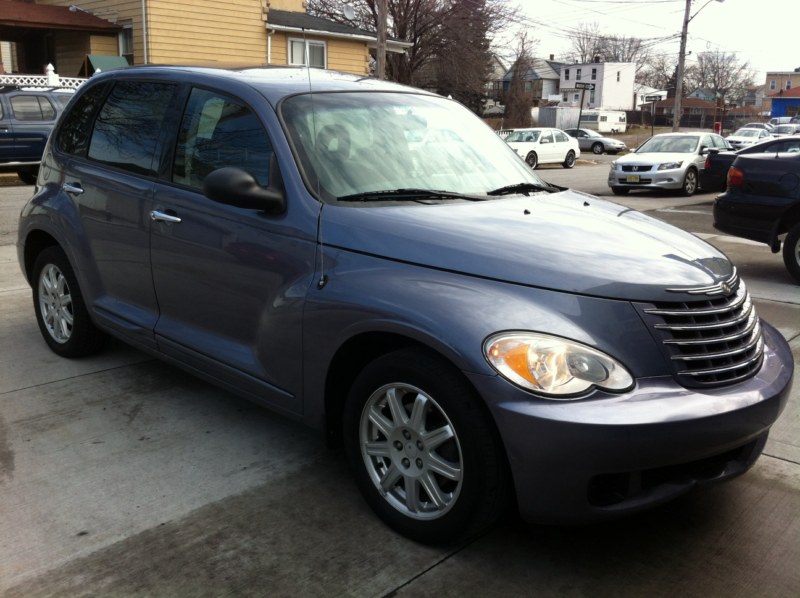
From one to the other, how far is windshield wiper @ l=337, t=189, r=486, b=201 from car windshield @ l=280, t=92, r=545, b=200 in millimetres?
23

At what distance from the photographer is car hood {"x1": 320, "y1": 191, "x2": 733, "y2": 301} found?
9.30 ft

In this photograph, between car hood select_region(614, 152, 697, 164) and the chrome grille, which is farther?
car hood select_region(614, 152, 697, 164)

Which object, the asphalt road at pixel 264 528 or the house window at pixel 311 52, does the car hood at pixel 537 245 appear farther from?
the house window at pixel 311 52

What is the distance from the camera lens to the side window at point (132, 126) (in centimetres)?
417

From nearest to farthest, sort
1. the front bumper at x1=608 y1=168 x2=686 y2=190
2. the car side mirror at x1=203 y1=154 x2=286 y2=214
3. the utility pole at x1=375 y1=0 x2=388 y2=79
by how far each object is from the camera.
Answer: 1. the car side mirror at x1=203 y1=154 x2=286 y2=214
2. the front bumper at x1=608 y1=168 x2=686 y2=190
3. the utility pole at x1=375 y1=0 x2=388 y2=79

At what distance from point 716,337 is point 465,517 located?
1.10 metres

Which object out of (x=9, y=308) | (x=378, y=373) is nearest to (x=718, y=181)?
(x=9, y=308)

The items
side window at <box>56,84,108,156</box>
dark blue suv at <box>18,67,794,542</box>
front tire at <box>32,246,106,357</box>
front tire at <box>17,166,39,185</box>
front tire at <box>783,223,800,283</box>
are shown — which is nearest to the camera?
dark blue suv at <box>18,67,794,542</box>

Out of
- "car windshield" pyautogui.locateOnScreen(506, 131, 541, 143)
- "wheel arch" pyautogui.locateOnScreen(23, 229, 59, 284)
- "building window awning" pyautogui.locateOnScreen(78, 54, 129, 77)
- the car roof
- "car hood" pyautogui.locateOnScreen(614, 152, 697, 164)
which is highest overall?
"building window awning" pyautogui.locateOnScreen(78, 54, 129, 77)

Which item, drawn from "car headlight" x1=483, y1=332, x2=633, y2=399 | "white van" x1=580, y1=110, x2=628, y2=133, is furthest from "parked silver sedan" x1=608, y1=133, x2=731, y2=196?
"white van" x1=580, y1=110, x2=628, y2=133

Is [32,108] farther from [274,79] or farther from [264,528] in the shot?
[264,528]

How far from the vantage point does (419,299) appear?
2.88 metres

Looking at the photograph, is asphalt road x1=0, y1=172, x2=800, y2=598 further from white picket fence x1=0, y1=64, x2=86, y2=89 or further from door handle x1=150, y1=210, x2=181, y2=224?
white picket fence x1=0, y1=64, x2=86, y2=89

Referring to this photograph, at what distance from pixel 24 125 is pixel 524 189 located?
50.6 ft
